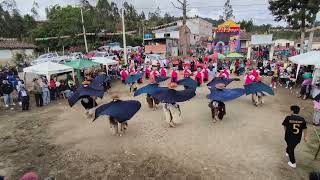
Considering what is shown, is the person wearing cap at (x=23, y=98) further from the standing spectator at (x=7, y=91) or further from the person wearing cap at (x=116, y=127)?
the person wearing cap at (x=116, y=127)

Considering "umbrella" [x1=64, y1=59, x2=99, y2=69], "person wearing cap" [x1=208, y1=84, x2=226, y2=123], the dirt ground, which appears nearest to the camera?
the dirt ground

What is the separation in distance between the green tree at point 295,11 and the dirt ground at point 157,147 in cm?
1507

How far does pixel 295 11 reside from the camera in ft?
88.7

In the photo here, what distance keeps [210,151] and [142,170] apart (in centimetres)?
229

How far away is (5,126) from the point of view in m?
12.9

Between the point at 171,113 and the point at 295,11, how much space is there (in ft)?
69.9

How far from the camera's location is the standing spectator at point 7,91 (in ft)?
52.5

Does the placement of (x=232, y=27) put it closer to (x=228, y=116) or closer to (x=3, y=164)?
(x=228, y=116)

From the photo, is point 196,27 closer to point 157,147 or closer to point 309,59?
point 309,59

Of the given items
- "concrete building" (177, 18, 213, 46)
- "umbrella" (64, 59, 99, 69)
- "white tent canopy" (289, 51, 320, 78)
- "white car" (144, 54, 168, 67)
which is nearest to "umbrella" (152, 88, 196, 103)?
"white tent canopy" (289, 51, 320, 78)

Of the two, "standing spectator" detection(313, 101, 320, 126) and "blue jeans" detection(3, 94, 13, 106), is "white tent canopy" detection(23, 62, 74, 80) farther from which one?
"standing spectator" detection(313, 101, 320, 126)

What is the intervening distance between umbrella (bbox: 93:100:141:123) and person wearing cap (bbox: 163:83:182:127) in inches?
58.6

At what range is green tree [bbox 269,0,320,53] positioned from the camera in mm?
25516

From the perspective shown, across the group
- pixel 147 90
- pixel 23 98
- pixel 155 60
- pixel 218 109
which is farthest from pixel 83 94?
pixel 155 60
